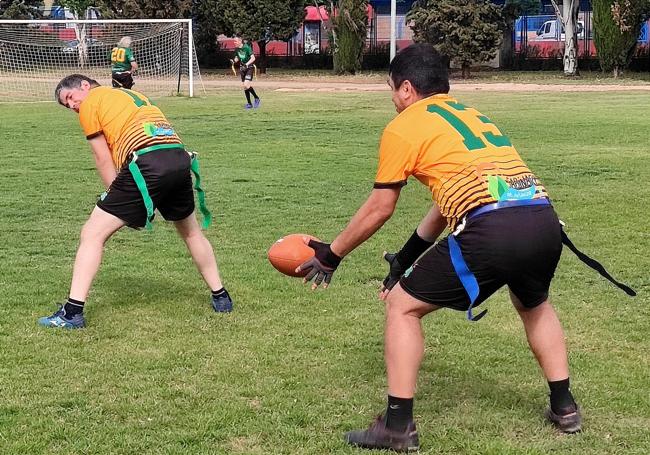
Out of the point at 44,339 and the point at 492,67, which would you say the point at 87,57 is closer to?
the point at 492,67

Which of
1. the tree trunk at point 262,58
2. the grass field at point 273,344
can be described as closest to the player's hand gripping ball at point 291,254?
the grass field at point 273,344

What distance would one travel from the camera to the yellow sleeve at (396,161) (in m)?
3.97

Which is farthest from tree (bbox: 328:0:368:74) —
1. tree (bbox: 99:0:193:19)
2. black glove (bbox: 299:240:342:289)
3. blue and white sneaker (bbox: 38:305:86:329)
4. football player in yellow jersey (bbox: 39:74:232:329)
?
black glove (bbox: 299:240:342:289)

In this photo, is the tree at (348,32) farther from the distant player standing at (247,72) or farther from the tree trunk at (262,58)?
the distant player standing at (247,72)

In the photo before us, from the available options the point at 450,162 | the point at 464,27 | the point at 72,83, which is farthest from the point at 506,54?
the point at 450,162

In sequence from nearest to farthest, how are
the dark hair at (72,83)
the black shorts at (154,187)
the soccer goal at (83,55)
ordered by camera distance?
the black shorts at (154,187) < the dark hair at (72,83) < the soccer goal at (83,55)

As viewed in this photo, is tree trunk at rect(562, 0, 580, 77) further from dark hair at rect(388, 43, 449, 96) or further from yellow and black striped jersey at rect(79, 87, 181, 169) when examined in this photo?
dark hair at rect(388, 43, 449, 96)

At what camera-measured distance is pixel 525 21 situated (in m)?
50.2

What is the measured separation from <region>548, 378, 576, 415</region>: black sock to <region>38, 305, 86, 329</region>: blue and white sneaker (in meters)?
3.18

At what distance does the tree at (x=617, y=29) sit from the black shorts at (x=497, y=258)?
37.5 m

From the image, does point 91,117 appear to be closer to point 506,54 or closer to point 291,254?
point 291,254

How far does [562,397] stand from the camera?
4.38 meters

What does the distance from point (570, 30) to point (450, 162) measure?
40491 millimetres

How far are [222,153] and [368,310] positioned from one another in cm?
920
